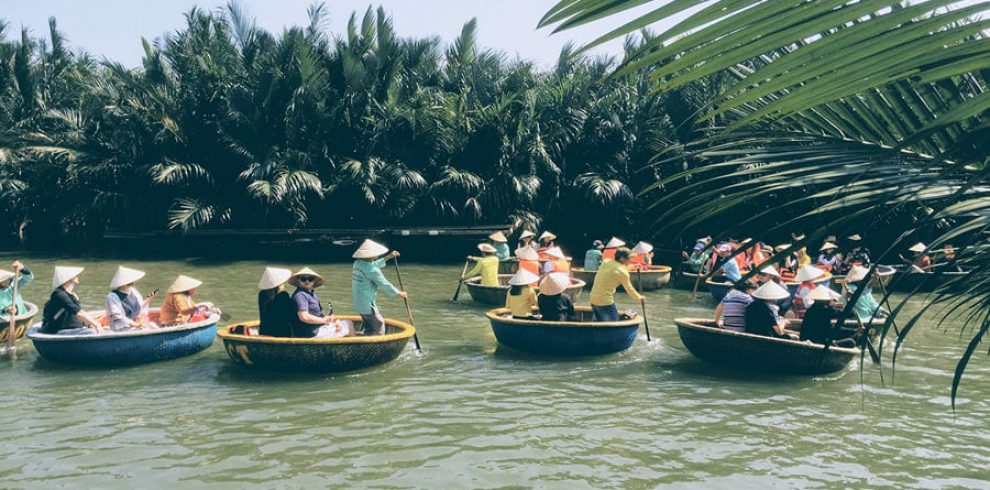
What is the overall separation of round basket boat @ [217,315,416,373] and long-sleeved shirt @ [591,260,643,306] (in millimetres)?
2939

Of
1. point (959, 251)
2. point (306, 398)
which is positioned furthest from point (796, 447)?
point (959, 251)

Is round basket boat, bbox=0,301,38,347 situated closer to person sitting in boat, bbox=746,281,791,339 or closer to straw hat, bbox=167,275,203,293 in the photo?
straw hat, bbox=167,275,203,293

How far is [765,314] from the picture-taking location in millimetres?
10633

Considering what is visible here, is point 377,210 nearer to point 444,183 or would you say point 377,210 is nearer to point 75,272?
point 444,183

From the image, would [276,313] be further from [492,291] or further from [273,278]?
[492,291]

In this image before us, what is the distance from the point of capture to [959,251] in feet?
6.15

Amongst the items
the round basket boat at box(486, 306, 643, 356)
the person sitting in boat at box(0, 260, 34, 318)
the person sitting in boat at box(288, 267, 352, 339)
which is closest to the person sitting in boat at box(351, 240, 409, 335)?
the person sitting in boat at box(288, 267, 352, 339)

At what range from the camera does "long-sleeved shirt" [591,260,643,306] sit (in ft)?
38.2

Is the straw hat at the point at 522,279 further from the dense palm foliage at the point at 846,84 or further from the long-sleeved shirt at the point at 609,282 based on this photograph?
the dense palm foliage at the point at 846,84

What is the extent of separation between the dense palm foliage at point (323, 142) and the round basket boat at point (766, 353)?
1362 centimetres

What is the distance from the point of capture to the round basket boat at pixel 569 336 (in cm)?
1112

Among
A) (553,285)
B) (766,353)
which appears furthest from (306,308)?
(766,353)

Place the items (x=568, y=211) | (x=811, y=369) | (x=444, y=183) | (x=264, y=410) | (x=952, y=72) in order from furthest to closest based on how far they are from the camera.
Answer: (x=568, y=211) → (x=444, y=183) → (x=811, y=369) → (x=264, y=410) → (x=952, y=72)

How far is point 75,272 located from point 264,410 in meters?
3.37
